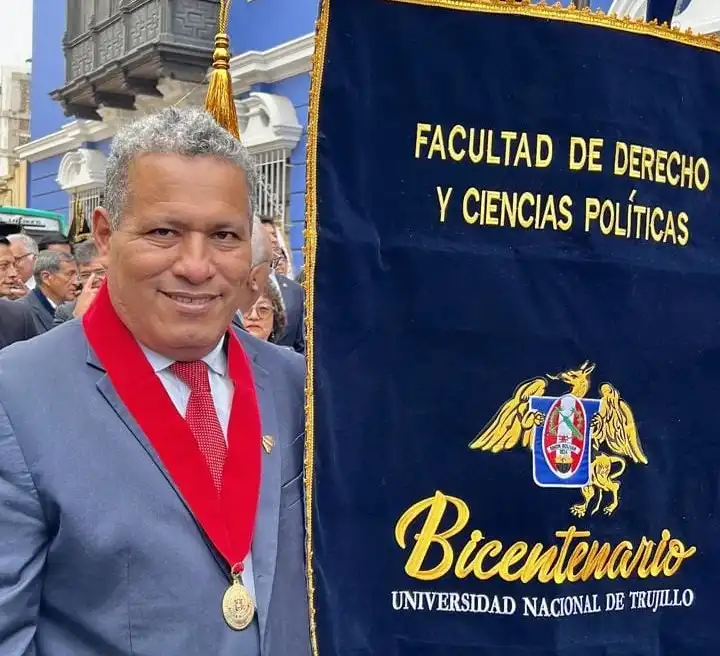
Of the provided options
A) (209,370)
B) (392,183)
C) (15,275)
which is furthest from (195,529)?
(15,275)

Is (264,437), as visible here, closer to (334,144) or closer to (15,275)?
(334,144)

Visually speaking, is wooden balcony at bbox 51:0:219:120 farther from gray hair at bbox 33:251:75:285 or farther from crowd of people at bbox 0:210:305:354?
gray hair at bbox 33:251:75:285

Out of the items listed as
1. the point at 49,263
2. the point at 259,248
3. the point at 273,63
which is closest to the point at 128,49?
the point at 273,63

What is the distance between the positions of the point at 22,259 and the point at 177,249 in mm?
5903

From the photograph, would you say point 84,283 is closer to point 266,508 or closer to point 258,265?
point 258,265

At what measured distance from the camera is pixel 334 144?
191 centimetres

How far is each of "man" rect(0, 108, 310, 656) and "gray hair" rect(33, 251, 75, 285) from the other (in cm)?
439

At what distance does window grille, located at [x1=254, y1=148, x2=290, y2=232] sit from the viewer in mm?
9523

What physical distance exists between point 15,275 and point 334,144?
5271mm

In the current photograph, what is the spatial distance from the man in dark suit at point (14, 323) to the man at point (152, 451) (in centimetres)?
314

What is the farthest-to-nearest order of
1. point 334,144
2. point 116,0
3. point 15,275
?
1. point 116,0
2. point 15,275
3. point 334,144

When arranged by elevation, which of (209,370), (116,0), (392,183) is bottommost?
(209,370)

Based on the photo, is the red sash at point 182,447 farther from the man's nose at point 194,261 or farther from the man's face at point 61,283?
the man's face at point 61,283

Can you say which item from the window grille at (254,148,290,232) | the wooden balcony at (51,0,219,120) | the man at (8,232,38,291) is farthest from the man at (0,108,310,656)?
the wooden balcony at (51,0,219,120)
